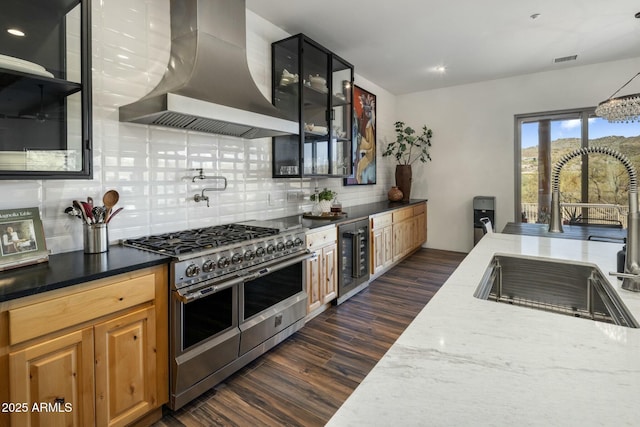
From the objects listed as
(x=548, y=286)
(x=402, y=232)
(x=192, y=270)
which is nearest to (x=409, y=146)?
(x=402, y=232)

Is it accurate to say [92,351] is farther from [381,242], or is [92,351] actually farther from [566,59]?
[566,59]

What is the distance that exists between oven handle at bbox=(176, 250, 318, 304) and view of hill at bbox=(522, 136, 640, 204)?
13.8 feet

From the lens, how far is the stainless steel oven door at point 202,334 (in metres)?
1.74

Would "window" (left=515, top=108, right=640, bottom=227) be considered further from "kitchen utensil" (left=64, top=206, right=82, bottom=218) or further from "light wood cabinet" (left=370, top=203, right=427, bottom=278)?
"kitchen utensil" (left=64, top=206, right=82, bottom=218)

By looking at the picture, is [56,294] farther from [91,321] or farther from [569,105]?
[569,105]

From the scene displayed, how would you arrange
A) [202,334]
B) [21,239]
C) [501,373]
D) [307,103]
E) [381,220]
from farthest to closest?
[381,220] → [307,103] → [202,334] → [21,239] → [501,373]

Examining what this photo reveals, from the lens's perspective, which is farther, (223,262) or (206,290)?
(223,262)

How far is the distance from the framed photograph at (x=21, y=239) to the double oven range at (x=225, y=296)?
45 cm

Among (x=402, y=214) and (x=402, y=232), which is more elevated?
(x=402, y=214)

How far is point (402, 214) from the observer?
4.73 m

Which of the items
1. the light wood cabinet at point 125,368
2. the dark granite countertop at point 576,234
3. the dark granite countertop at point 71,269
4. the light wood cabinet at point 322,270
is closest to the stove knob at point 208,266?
the dark granite countertop at point 71,269

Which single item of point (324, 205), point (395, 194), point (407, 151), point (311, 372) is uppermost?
point (407, 151)

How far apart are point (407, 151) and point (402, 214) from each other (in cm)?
169

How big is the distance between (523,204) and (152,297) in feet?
17.5
